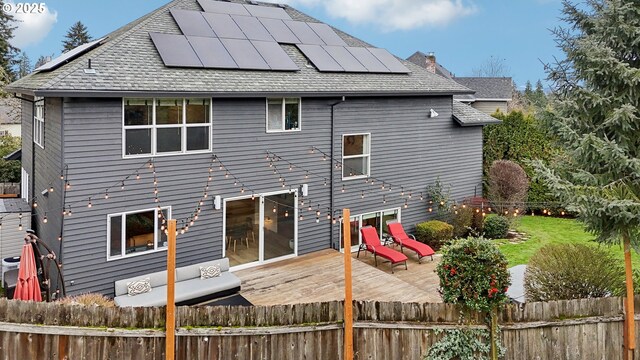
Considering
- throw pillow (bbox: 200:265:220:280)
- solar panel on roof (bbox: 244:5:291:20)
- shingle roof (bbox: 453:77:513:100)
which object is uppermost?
shingle roof (bbox: 453:77:513:100)

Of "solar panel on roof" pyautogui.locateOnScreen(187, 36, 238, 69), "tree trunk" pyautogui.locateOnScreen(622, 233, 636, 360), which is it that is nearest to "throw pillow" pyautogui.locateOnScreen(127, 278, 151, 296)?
"solar panel on roof" pyautogui.locateOnScreen(187, 36, 238, 69)

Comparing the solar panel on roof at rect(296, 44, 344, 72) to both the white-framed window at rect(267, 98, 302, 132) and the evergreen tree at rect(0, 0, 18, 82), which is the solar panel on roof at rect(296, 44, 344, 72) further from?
the evergreen tree at rect(0, 0, 18, 82)

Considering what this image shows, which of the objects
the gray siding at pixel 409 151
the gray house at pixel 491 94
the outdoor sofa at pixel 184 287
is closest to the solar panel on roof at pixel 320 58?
the gray siding at pixel 409 151

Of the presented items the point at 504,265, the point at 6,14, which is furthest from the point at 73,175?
the point at 6,14

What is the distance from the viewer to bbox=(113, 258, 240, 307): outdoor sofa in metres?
9.48

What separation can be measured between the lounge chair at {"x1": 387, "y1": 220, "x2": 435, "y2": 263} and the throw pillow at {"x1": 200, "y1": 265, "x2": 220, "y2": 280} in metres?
5.61

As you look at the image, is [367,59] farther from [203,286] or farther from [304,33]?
[203,286]

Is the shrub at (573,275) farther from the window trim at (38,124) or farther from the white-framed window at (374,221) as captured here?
the window trim at (38,124)

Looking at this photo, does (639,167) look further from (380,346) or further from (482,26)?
(482,26)

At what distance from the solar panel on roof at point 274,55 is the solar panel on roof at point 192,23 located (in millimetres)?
1439

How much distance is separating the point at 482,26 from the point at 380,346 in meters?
67.7

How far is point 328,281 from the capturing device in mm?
10766

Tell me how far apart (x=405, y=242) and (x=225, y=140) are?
19.9ft

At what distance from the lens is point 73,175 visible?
31.7 ft
